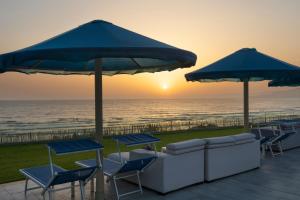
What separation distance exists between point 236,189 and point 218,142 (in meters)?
1.01

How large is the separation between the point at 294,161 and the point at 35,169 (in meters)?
6.31

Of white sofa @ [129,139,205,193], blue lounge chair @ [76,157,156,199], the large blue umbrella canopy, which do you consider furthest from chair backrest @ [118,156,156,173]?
the large blue umbrella canopy

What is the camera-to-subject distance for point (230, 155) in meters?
6.68

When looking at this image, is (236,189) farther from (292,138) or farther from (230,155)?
(292,138)

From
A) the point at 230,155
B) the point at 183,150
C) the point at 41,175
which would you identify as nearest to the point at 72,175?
the point at 41,175

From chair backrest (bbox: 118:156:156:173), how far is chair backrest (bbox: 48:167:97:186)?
58cm

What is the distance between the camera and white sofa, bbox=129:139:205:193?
219 inches

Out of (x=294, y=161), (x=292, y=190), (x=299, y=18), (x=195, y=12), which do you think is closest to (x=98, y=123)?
(x=292, y=190)

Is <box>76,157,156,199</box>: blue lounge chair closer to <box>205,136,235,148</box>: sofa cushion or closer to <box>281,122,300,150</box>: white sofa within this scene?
<box>205,136,235,148</box>: sofa cushion

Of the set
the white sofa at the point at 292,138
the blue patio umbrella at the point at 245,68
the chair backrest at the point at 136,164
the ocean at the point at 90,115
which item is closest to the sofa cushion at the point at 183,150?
the chair backrest at the point at 136,164

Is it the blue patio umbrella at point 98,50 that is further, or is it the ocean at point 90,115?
the ocean at point 90,115

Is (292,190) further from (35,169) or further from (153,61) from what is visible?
(35,169)

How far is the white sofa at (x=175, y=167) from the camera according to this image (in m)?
5.55

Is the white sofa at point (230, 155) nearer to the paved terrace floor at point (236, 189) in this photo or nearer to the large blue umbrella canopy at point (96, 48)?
the paved terrace floor at point (236, 189)
